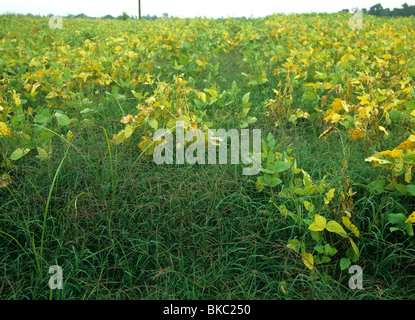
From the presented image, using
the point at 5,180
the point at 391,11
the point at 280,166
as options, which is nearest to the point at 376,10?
the point at 391,11

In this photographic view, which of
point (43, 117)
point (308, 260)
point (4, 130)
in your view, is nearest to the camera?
point (308, 260)

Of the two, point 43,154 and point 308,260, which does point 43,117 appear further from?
point 308,260

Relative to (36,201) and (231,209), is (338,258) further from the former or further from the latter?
(36,201)

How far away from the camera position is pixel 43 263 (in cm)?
172

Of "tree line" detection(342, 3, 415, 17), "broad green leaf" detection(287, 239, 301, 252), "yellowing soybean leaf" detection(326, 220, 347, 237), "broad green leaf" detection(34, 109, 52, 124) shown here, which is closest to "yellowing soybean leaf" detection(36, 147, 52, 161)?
"broad green leaf" detection(34, 109, 52, 124)

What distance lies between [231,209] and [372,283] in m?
0.75

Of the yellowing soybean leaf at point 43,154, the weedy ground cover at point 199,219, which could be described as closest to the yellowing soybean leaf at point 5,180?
the weedy ground cover at point 199,219

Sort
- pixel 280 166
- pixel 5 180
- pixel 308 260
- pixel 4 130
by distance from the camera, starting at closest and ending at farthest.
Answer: pixel 308 260, pixel 280 166, pixel 5 180, pixel 4 130

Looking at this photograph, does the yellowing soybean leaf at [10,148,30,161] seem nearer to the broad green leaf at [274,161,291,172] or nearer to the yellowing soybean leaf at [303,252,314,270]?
the broad green leaf at [274,161,291,172]

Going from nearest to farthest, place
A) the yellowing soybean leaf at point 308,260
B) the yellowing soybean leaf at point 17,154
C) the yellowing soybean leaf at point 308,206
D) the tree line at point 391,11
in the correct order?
the yellowing soybean leaf at point 308,260
the yellowing soybean leaf at point 308,206
the yellowing soybean leaf at point 17,154
the tree line at point 391,11

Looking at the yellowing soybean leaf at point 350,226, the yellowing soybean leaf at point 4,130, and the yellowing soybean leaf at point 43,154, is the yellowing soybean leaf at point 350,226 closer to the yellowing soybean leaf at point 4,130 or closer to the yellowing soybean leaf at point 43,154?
the yellowing soybean leaf at point 43,154

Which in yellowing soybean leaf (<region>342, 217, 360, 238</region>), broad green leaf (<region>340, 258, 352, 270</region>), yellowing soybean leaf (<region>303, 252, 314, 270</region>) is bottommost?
broad green leaf (<region>340, 258, 352, 270</region>)
